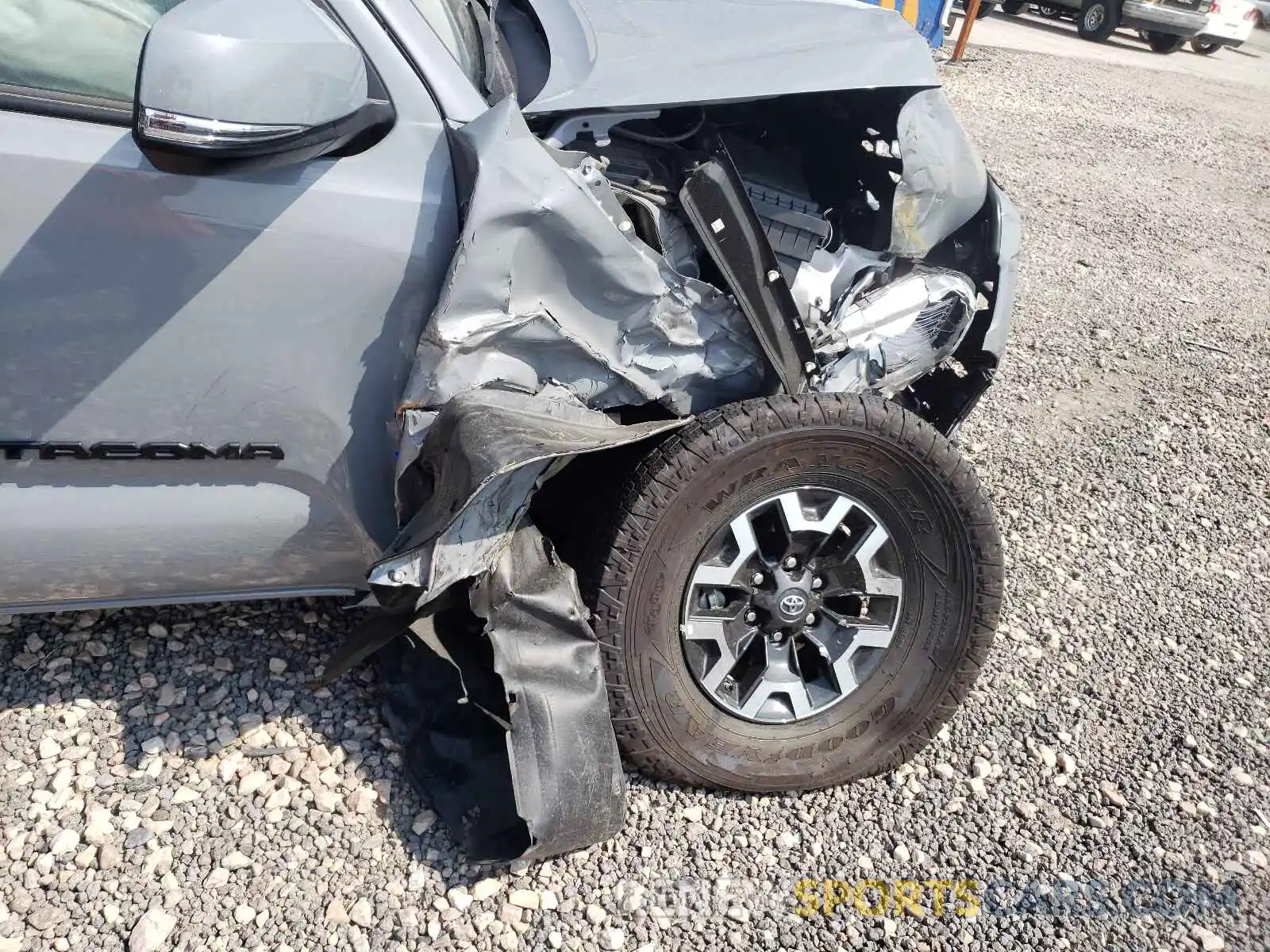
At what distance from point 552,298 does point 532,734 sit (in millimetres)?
882

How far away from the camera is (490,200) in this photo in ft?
6.28

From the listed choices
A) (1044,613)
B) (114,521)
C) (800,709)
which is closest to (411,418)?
(114,521)

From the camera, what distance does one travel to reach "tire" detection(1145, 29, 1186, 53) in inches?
583

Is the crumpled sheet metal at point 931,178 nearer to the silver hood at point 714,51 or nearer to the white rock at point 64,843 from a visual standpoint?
the silver hood at point 714,51

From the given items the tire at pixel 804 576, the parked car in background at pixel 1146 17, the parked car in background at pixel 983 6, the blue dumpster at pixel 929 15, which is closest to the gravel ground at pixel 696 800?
the tire at pixel 804 576

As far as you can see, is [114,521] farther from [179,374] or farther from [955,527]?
[955,527]

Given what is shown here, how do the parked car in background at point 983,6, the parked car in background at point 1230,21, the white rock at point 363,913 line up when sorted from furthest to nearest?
the parked car in background at point 1230,21 → the parked car in background at point 983,6 → the white rock at point 363,913

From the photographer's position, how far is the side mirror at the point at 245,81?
1604mm

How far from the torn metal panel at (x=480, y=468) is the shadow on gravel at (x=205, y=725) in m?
0.69

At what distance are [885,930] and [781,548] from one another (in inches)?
32.4

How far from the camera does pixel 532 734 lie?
7.06 feet

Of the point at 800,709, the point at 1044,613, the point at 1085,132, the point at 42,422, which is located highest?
the point at 42,422

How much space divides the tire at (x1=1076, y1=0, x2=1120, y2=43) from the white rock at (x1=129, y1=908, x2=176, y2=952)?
16.0 m

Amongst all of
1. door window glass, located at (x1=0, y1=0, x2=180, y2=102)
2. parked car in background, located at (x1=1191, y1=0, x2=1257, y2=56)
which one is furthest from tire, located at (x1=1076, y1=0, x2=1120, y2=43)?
door window glass, located at (x1=0, y1=0, x2=180, y2=102)
